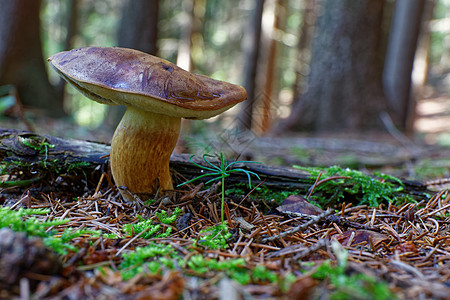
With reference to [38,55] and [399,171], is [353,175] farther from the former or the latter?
[38,55]

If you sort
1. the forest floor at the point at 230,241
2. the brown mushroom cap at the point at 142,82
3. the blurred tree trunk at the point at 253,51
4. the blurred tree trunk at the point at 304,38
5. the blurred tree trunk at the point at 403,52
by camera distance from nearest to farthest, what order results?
the forest floor at the point at 230,241, the brown mushroom cap at the point at 142,82, the blurred tree trunk at the point at 253,51, the blurred tree trunk at the point at 403,52, the blurred tree trunk at the point at 304,38

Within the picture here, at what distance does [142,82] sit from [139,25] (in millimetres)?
4790

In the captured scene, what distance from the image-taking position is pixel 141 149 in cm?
179

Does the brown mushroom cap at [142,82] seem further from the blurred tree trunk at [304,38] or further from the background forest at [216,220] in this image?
the blurred tree trunk at [304,38]

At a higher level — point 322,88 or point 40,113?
point 322,88

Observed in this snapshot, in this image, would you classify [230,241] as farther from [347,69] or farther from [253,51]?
[253,51]

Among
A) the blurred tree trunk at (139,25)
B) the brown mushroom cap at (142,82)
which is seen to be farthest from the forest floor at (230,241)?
the blurred tree trunk at (139,25)

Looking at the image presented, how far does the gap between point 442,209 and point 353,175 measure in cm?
54

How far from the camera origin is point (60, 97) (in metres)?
6.79

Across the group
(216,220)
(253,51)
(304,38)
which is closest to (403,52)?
(253,51)

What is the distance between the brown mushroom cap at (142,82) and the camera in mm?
1434

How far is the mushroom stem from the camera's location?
1773 millimetres

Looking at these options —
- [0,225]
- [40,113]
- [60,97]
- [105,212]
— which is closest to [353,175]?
[105,212]

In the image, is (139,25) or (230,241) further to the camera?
(139,25)
